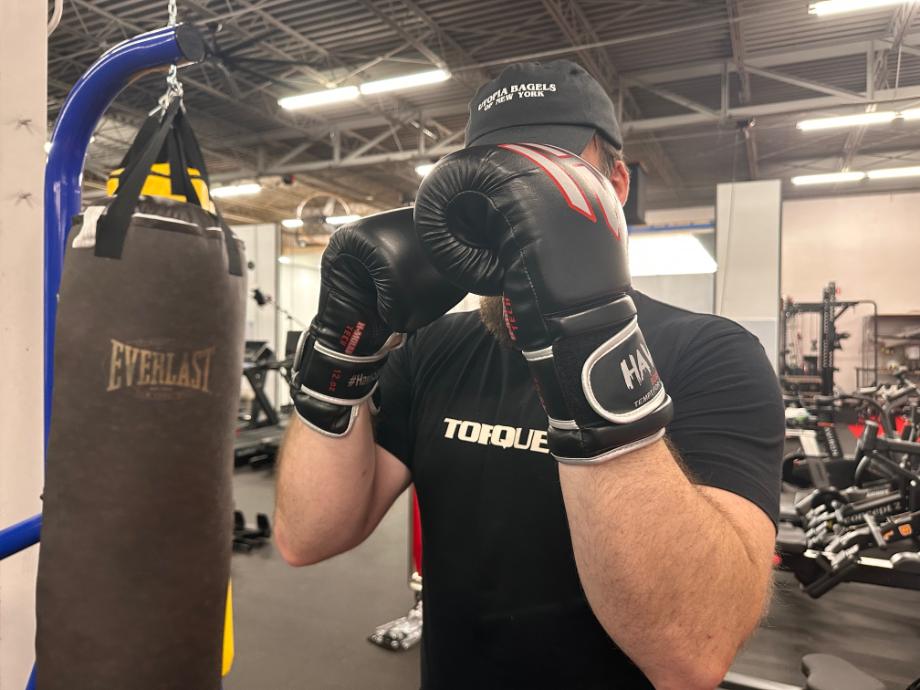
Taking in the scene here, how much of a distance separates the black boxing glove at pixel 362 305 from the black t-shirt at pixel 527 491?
0.60 ft

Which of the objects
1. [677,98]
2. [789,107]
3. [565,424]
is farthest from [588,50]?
[565,424]

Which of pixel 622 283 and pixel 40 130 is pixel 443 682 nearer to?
pixel 622 283

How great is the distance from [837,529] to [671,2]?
488 cm

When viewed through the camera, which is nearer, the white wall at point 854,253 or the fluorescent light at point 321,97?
the fluorescent light at point 321,97

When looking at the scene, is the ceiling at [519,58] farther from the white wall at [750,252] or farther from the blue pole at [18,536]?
the blue pole at [18,536]

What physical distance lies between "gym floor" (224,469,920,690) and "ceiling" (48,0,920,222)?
3.84 meters

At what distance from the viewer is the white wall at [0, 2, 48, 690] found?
1361 mm

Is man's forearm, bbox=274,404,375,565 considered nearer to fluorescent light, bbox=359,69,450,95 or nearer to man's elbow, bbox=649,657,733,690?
man's elbow, bbox=649,657,733,690

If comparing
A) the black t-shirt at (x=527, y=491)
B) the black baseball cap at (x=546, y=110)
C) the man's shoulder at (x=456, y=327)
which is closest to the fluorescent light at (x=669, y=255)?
the man's shoulder at (x=456, y=327)

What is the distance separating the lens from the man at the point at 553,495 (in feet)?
2.46

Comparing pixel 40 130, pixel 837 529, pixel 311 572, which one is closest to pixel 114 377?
pixel 40 130

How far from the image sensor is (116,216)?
2.58 feet

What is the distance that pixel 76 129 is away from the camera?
3.64ft

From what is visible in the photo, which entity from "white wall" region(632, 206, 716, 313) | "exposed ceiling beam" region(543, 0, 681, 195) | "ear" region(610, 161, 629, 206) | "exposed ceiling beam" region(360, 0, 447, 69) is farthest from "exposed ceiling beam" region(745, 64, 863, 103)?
"ear" region(610, 161, 629, 206)
